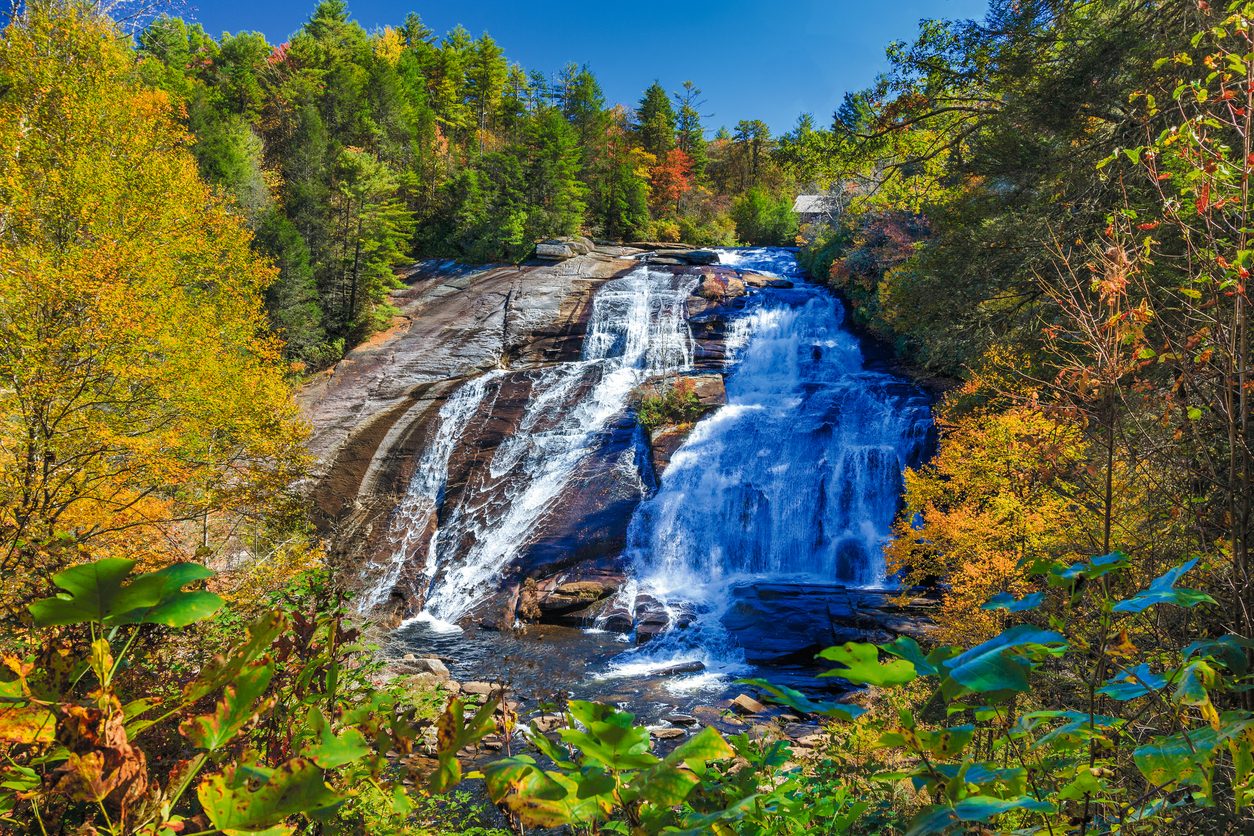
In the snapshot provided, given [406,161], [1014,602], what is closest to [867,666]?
Answer: [1014,602]

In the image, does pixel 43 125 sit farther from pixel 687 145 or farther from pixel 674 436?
pixel 687 145

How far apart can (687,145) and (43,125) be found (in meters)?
42.0

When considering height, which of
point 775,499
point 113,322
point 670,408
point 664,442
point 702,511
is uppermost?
point 113,322

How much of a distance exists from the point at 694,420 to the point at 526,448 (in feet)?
16.9

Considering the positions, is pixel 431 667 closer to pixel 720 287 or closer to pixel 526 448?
pixel 526 448

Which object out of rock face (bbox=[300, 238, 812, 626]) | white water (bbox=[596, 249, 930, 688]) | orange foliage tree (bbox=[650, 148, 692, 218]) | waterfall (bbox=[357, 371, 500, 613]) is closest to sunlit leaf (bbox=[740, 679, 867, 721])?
white water (bbox=[596, 249, 930, 688])

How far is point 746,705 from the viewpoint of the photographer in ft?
31.8

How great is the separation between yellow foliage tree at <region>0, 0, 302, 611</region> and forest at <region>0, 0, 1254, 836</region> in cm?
9

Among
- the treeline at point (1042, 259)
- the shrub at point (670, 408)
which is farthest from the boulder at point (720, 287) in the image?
the treeline at point (1042, 259)

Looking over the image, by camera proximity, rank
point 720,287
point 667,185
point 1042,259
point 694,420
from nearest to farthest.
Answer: point 1042,259
point 694,420
point 720,287
point 667,185

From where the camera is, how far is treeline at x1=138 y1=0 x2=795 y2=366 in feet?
81.7

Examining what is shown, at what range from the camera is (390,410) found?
65.7ft

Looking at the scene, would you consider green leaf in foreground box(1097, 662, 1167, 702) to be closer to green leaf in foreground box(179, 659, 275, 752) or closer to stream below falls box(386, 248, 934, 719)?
green leaf in foreground box(179, 659, 275, 752)

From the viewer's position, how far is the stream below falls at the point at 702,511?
12.1 meters
